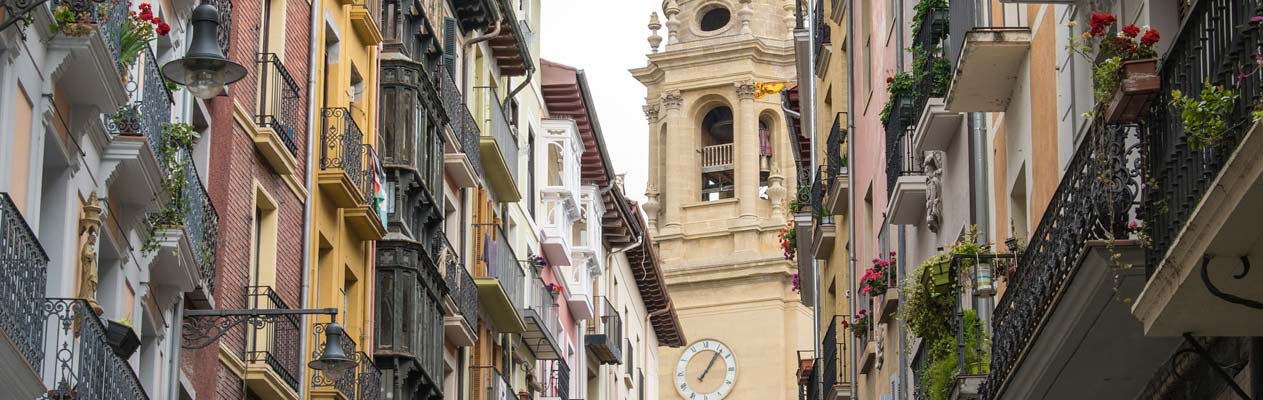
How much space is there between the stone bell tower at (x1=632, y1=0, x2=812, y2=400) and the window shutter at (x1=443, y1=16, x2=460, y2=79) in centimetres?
4416

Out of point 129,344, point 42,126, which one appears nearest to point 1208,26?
point 42,126

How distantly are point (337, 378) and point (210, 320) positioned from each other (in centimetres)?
455

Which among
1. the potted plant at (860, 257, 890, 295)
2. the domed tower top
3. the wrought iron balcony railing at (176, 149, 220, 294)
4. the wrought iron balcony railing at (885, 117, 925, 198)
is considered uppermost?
the domed tower top

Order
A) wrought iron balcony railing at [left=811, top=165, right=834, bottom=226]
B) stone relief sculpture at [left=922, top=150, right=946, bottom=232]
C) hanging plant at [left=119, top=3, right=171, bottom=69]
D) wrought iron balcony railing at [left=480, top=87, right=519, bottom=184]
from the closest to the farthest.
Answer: hanging plant at [left=119, top=3, right=171, bottom=69]
stone relief sculpture at [left=922, top=150, right=946, bottom=232]
wrought iron balcony railing at [left=811, top=165, right=834, bottom=226]
wrought iron balcony railing at [left=480, top=87, right=519, bottom=184]

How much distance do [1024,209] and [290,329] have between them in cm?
896

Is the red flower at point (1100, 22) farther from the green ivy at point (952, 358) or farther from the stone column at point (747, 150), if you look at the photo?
the stone column at point (747, 150)

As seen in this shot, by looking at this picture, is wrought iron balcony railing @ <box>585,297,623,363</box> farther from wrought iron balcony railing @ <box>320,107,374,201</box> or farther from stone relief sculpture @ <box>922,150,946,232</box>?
stone relief sculpture @ <box>922,150,946,232</box>

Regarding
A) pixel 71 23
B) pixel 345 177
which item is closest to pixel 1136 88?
pixel 71 23

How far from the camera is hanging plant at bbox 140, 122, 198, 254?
776 inches

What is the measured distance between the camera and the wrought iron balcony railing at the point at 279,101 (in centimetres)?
2620

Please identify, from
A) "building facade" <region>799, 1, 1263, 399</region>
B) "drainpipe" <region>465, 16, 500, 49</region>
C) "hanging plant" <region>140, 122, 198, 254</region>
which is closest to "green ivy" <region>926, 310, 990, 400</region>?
"building facade" <region>799, 1, 1263, 399</region>

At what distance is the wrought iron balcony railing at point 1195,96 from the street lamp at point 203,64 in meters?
5.90

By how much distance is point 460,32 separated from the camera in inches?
1572

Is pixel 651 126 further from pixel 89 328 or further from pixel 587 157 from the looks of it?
pixel 89 328
